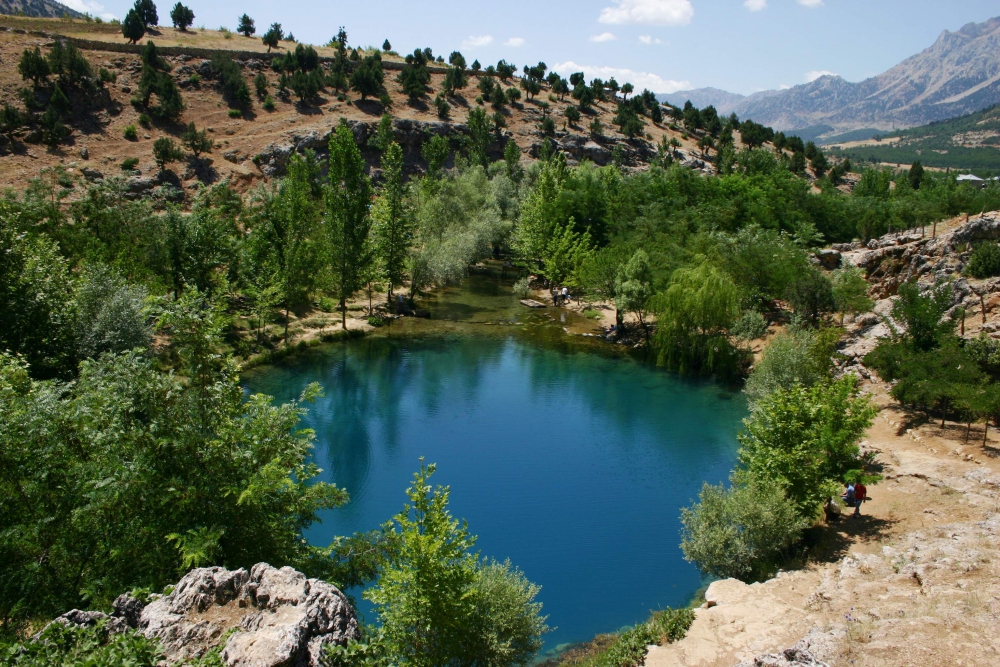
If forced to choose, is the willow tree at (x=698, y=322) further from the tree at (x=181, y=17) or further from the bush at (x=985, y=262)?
the tree at (x=181, y=17)

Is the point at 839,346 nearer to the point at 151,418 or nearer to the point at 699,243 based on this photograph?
the point at 699,243

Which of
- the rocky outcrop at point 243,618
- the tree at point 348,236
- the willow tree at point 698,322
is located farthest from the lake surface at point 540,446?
the rocky outcrop at point 243,618

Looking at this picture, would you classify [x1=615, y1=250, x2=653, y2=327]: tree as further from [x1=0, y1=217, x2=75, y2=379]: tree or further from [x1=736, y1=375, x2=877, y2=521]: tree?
[x1=0, y1=217, x2=75, y2=379]: tree

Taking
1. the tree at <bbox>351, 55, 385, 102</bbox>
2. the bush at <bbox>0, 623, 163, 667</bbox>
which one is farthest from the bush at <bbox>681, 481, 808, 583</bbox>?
the tree at <bbox>351, 55, 385, 102</bbox>

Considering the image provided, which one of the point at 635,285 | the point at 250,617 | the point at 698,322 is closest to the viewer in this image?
the point at 250,617

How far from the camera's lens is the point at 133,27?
8356 cm

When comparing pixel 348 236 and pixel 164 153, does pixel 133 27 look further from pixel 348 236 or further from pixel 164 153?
pixel 348 236

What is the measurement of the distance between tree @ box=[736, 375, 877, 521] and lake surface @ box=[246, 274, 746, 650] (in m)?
4.76

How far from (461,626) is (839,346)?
3149 centimetres

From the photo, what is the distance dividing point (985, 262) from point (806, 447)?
2271cm

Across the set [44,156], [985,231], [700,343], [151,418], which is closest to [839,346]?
[700,343]

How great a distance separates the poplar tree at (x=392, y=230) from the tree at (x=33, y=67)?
4863 centimetres

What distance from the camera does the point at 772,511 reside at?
18719mm

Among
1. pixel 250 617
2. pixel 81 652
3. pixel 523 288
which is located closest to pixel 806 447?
pixel 250 617
